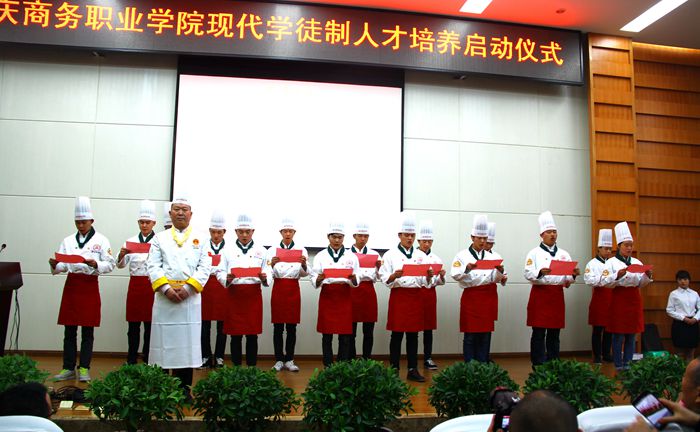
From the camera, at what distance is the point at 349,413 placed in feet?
8.56

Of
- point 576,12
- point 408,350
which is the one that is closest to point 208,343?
point 408,350

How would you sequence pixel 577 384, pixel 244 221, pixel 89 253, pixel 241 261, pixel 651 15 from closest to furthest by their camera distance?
pixel 577 384, pixel 89 253, pixel 241 261, pixel 244 221, pixel 651 15

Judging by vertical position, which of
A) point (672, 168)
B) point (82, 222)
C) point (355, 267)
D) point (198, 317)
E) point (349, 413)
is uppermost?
point (672, 168)

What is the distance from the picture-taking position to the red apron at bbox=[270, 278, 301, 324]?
16.6 ft

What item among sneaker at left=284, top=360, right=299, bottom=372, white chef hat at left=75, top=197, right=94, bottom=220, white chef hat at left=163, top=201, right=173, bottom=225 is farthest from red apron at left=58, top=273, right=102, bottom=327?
sneaker at left=284, top=360, right=299, bottom=372

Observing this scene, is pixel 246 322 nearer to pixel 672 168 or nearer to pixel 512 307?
pixel 512 307

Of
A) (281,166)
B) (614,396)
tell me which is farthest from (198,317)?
(614,396)

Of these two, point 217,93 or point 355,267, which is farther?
point 217,93

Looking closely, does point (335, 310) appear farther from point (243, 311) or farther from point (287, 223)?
point (287, 223)

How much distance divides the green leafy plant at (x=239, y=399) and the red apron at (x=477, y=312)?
2.38m

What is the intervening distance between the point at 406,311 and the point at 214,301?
71.8 inches

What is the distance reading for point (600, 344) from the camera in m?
5.96

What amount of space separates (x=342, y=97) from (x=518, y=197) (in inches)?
95.5

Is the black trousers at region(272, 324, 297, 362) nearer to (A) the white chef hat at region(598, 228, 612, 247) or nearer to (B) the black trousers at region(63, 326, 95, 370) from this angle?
(B) the black trousers at region(63, 326, 95, 370)
